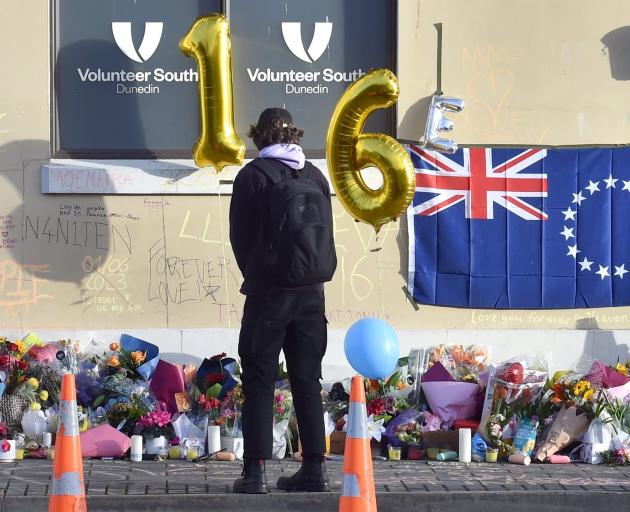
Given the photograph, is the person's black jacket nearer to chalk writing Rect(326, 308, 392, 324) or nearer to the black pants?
the black pants

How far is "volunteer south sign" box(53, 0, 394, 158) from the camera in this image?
9.17 m

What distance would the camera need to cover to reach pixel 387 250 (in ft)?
30.3

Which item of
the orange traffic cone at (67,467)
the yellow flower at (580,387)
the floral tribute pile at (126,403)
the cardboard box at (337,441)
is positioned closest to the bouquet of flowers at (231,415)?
the floral tribute pile at (126,403)

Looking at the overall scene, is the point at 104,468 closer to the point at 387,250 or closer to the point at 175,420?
the point at 175,420

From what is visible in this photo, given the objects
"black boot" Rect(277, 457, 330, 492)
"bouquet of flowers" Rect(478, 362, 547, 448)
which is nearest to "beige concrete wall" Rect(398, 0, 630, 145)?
"bouquet of flowers" Rect(478, 362, 547, 448)

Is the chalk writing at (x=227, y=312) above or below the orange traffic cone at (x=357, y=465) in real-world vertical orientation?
above

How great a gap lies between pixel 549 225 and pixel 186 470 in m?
3.40

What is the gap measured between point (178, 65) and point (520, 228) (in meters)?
2.79

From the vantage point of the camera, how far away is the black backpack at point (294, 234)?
657 centimetres

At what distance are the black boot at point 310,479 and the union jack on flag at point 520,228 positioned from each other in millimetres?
2781

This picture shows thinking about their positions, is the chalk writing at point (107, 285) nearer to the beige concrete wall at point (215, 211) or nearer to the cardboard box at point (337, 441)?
the beige concrete wall at point (215, 211)

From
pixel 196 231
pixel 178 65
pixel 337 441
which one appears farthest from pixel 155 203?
pixel 337 441

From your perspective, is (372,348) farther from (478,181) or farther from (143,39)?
(143,39)

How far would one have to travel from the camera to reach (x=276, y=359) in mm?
6684
